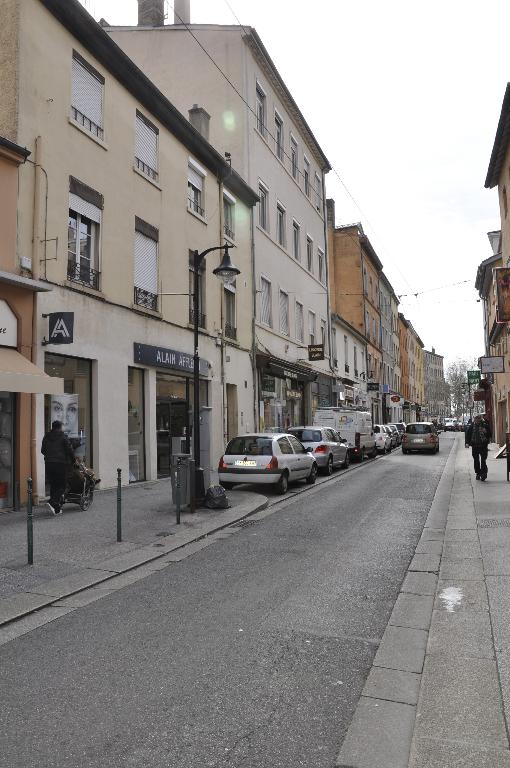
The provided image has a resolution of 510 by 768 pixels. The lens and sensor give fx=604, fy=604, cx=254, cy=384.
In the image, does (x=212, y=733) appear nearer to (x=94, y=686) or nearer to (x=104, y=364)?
(x=94, y=686)

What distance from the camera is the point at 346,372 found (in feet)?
129

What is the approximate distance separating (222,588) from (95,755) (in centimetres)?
316

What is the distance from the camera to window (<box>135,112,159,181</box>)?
15.8 m

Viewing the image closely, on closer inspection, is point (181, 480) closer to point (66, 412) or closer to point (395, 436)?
point (66, 412)

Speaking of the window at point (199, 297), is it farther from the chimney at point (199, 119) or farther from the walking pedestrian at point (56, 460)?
the walking pedestrian at point (56, 460)

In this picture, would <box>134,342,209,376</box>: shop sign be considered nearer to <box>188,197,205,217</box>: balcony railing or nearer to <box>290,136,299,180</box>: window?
<box>188,197,205,217</box>: balcony railing

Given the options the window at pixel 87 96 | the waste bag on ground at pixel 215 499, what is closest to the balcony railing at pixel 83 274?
the window at pixel 87 96

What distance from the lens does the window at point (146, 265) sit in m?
15.3

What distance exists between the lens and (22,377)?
991 cm

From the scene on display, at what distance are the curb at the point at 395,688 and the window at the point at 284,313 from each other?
20904 mm

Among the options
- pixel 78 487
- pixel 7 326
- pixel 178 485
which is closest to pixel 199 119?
pixel 7 326

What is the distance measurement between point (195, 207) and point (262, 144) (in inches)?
314

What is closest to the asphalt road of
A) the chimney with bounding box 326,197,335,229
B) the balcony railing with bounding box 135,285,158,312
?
the balcony railing with bounding box 135,285,158,312

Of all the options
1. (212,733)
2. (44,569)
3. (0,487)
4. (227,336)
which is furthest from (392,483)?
(212,733)
